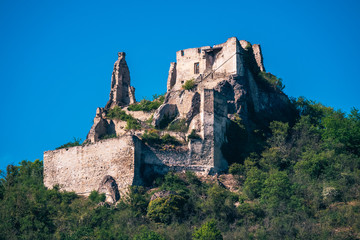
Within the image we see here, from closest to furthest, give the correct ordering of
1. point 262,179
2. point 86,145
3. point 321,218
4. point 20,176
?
point 321,218, point 262,179, point 86,145, point 20,176

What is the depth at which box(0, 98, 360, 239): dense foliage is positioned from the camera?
144ft

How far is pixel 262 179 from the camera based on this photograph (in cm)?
4978

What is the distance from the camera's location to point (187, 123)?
5422cm

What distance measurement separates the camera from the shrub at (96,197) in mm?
49469

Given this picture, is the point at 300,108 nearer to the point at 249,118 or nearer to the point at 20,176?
the point at 249,118

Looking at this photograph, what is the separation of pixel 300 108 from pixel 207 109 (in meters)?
14.3

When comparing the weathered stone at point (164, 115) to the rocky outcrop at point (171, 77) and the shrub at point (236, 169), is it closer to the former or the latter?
the shrub at point (236, 169)

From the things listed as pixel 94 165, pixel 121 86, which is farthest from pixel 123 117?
pixel 94 165

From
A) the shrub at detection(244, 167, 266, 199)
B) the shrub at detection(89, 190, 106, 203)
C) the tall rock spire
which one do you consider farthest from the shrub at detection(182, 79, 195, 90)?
the shrub at detection(89, 190, 106, 203)

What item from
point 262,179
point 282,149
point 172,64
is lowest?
point 262,179

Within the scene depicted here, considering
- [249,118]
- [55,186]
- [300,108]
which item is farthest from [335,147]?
[55,186]

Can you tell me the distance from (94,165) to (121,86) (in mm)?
12262

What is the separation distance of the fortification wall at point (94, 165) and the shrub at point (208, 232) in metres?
7.84

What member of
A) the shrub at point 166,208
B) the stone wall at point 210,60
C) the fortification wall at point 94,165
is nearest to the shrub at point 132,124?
the fortification wall at point 94,165
